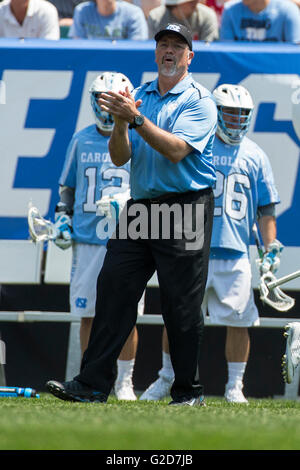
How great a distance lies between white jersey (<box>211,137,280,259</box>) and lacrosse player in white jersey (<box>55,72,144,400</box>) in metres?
0.69

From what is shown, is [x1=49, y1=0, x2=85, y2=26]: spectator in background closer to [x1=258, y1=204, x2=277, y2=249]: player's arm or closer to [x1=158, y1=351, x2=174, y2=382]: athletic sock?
[x1=258, y1=204, x2=277, y2=249]: player's arm

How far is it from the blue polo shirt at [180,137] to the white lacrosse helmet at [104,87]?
1299 millimetres

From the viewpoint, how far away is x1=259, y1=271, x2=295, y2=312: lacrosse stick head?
261 inches

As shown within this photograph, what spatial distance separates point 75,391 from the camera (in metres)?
5.59

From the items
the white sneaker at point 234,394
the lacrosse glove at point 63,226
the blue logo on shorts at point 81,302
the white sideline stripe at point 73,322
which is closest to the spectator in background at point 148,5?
the lacrosse glove at point 63,226

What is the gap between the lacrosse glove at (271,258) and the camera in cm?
692

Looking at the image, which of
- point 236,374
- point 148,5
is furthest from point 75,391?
point 148,5

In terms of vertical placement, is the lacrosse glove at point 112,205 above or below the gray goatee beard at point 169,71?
below

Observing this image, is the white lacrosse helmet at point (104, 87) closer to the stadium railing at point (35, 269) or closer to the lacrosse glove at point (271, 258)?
the stadium railing at point (35, 269)

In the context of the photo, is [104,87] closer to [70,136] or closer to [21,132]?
[70,136]

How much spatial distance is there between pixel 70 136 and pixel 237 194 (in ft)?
4.95

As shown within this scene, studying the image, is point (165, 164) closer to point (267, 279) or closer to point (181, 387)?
point (181, 387)

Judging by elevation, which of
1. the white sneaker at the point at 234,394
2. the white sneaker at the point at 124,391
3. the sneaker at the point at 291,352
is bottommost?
the white sneaker at the point at 124,391

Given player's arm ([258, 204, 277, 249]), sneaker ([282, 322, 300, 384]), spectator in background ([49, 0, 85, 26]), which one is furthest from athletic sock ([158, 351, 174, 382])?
spectator in background ([49, 0, 85, 26])
